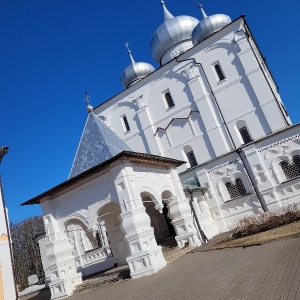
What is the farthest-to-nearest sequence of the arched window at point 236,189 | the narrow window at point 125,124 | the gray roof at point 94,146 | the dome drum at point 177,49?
1. the dome drum at point 177,49
2. the narrow window at point 125,124
3. the arched window at point 236,189
4. the gray roof at point 94,146

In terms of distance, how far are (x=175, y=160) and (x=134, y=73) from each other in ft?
44.5

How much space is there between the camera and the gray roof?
1202 cm

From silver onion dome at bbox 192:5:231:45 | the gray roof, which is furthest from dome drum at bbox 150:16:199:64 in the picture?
the gray roof

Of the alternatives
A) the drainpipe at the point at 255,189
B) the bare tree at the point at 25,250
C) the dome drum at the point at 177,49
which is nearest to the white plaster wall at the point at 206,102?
the drainpipe at the point at 255,189

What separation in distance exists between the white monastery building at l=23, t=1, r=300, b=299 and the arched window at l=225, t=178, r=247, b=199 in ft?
0.20

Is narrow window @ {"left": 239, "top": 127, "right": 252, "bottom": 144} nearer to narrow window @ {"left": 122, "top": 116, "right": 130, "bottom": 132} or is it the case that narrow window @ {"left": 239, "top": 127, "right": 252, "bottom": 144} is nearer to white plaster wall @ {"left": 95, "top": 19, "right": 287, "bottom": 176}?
white plaster wall @ {"left": 95, "top": 19, "right": 287, "bottom": 176}

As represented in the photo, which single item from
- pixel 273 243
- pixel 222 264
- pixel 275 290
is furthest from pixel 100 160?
pixel 275 290

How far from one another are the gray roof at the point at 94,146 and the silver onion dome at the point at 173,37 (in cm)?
1315

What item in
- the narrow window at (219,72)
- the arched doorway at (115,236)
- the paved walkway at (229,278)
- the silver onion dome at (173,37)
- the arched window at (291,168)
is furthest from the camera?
the silver onion dome at (173,37)

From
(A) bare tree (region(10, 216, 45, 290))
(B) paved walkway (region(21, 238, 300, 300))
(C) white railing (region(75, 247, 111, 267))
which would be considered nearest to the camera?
(B) paved walkway (region(21, 238, 300, 300))

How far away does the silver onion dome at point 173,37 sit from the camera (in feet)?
79.1

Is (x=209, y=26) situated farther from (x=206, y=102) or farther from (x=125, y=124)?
(x=125, y=124)

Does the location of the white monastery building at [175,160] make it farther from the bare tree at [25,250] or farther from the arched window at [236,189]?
the bare tree at [25,250]

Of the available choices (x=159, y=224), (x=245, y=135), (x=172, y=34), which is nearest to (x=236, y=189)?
(x=245, y=135)
